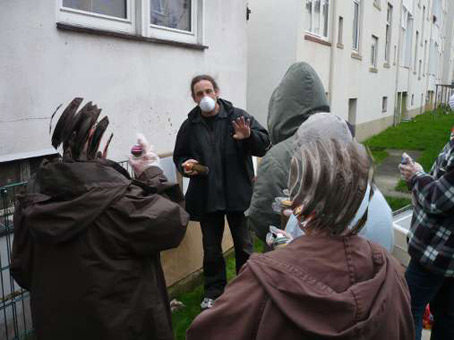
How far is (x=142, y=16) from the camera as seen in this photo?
4309 mm

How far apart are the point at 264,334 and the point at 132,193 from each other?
104 cm

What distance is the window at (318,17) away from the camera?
972 cm

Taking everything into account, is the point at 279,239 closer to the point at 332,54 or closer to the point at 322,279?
the point at 322,279

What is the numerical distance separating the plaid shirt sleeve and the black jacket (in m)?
1.36

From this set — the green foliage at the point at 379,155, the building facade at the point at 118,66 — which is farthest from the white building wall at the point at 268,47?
the green foliage at the point at 379,155

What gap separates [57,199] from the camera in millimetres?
1972

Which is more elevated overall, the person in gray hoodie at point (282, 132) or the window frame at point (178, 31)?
the window frame at point (178, 31)

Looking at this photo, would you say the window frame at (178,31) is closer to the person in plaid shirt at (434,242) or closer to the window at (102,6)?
the window at (102,6)

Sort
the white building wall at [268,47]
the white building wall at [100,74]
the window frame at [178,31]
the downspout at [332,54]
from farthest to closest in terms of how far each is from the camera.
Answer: the downspout at [332,54]
the white building wall at [268,47]
the window frame at [178,31]
the white building wall at [100,74]

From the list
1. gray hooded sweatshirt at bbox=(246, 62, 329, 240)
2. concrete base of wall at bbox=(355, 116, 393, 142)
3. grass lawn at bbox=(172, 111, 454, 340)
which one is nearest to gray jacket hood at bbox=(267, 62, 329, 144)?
gray hooded sweatshirt at bbox=(246, 62, 329, 240)

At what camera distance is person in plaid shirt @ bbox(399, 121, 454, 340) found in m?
2.45

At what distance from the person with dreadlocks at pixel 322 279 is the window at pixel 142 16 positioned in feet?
9.39

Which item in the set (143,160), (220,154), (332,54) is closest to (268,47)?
(332,54)

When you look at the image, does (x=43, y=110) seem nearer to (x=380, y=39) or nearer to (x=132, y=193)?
(x=132, y=193)
